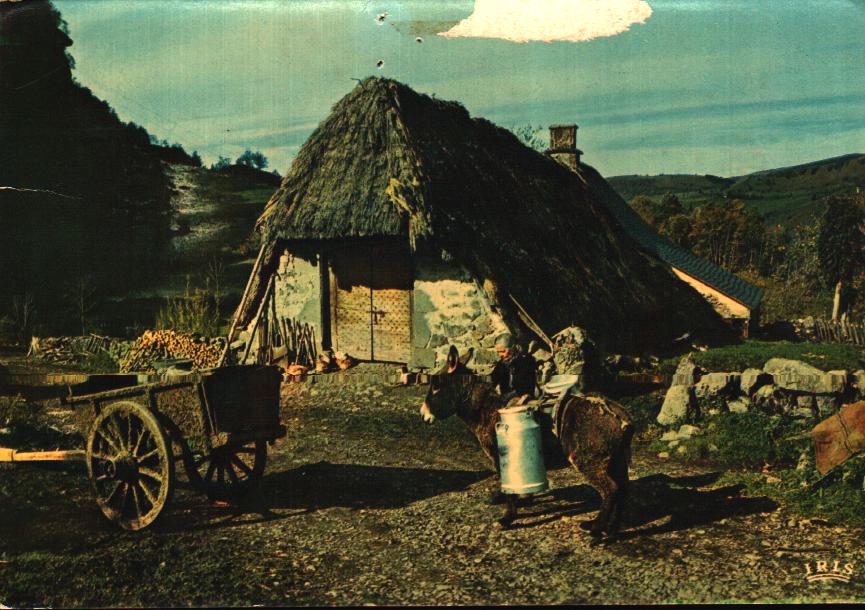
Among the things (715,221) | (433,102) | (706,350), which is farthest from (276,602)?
(715,221)

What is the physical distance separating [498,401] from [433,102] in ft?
30.2

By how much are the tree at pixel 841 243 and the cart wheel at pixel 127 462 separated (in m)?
21.9

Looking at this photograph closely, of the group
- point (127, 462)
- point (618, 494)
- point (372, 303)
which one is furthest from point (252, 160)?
point (618, 494)

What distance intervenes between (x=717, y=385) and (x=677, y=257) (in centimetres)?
1148

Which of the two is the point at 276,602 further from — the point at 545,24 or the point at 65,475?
the point at 545,24

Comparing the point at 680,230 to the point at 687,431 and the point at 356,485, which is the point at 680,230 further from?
the point at 356,485

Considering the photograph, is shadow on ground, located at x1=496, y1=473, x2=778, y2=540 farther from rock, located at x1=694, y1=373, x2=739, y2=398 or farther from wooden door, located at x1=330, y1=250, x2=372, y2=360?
wooden door, located at x1=330, y1=250, x2=372, y2=360

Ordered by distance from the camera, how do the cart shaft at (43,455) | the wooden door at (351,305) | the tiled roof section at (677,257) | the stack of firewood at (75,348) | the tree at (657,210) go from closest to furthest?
the cart shaft at (43,455), the wooden door at (351,305), the stack of firewood at (75,348), the tiled roof section at (677,257), the tree at (657,210)

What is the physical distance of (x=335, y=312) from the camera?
13.2 meters

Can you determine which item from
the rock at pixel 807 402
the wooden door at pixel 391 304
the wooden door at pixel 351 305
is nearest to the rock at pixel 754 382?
the rock at pixel 807 402

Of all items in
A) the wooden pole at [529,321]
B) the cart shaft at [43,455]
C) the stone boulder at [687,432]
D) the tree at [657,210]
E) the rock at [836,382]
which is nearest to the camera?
the cart shaft at [43,455]

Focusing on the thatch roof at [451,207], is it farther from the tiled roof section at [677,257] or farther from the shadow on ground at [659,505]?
the shadow on ground at [659,505]

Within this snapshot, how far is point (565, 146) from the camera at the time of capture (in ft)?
63.9

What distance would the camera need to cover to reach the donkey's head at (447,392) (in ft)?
20.2
